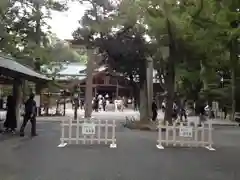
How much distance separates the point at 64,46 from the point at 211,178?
29655 millimetres

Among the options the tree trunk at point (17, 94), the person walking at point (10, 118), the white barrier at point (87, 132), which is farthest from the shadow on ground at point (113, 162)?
the tree trunk at point (17, 94)

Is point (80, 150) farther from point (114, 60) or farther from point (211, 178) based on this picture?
point (114, 60)

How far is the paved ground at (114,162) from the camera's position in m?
9.10

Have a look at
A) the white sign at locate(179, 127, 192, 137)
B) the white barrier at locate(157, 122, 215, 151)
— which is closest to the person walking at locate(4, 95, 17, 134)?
the white barrier at locate(157, 122, 215, 151)

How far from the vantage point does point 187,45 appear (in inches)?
936

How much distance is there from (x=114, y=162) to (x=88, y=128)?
4107mm

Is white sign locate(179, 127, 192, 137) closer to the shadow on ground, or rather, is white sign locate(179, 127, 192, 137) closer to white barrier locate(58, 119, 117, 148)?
the shadow on ground

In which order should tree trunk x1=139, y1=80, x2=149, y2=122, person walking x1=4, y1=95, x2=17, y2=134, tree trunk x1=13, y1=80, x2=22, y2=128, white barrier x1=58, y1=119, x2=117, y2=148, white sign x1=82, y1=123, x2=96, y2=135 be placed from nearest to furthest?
1. white sign x1=82, y1=123, x2=96, y2=135
2. white barrier x1=58, y1=119, x2=117, y2=148
3. person walking x1=4, y1=95, x2=17, y2=134
4. tree trunk x1=13, y1=80, x2=22, y2=128
5. tree trunk x1=139, y1=80, x2=149, y2=122

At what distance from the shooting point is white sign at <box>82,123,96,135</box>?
586 inches

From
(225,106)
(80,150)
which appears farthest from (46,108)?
(80,150)

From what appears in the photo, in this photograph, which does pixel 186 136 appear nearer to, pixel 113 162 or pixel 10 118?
pixel 113 162

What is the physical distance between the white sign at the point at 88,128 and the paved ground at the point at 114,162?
0.63m

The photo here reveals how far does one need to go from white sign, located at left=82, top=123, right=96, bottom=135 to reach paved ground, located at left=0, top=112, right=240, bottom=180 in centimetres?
63

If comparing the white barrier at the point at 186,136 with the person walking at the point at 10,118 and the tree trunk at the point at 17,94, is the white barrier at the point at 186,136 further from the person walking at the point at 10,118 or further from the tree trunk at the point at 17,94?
the tree trunk at the point at 17,94
